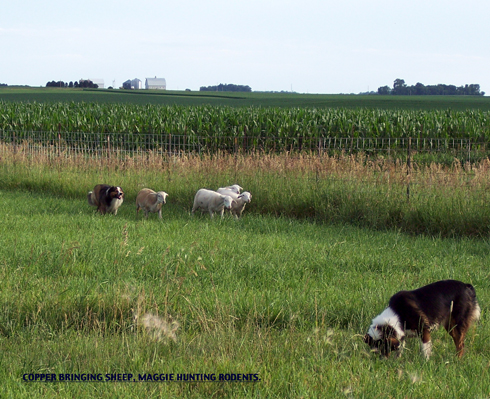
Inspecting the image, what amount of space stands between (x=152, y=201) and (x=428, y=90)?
165 m

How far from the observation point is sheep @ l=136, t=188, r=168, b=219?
40.7ft

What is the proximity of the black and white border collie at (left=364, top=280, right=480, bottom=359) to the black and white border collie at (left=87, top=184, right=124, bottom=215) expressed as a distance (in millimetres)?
8797

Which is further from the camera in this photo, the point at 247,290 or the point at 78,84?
the point at 78,84

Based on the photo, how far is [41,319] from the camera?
19.0 feet

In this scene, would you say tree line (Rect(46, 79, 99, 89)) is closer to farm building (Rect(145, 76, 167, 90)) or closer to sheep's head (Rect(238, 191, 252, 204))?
farm building (Rect(145, 76, 167, 90))

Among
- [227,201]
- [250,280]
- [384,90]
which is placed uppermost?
[384,90]

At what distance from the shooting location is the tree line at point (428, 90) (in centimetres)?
15700

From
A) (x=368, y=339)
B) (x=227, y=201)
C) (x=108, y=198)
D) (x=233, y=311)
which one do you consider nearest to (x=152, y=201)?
(x=108, y=198)

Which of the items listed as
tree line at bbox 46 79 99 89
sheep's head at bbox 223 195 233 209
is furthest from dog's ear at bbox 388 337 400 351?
tree line at bbox 46 79 99 89

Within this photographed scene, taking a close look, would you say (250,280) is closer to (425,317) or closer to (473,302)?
(425,317)

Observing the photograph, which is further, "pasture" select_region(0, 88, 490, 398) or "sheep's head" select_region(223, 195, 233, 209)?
"sheep's head" select_region(223, 195, 233, 209)

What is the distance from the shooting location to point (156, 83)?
18700cm

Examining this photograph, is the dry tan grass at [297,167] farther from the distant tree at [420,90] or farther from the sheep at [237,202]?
the distant tree at [420,90]

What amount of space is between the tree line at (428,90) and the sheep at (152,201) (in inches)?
6242
